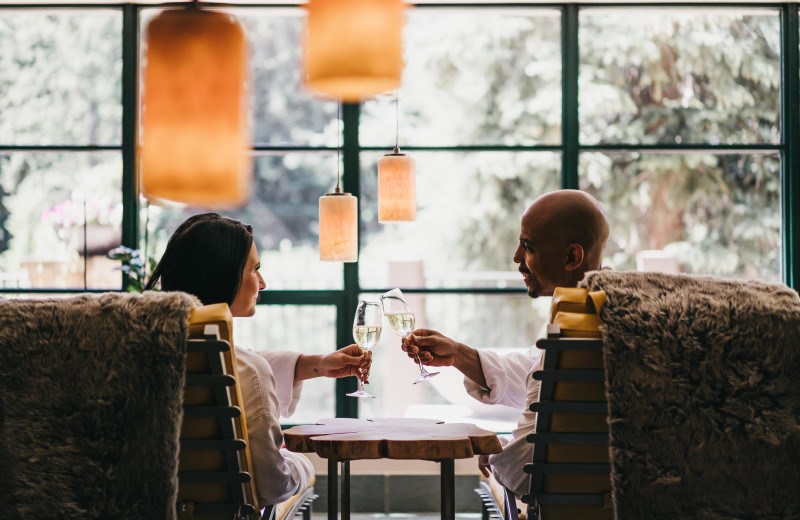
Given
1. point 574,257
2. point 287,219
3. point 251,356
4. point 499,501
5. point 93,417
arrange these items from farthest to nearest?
point 287,219
point 574,257
point 499,501
point 251,356
point 93,417

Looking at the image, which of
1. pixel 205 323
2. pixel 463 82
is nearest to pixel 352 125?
pixel 463 82

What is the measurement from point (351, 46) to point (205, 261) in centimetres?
111

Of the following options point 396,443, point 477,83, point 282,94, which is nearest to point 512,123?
point 477,83

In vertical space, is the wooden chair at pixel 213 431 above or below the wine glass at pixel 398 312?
below

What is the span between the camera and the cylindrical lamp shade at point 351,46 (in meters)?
1.27

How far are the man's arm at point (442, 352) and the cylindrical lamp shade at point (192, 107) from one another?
1432 millimetres

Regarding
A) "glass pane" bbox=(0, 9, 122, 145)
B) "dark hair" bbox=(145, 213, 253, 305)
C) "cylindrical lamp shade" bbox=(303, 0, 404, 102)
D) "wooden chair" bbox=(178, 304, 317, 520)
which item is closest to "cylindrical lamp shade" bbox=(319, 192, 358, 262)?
"dark hair" bbox=(145, 213, 253, 305)

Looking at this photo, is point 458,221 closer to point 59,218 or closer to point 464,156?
point 464,156

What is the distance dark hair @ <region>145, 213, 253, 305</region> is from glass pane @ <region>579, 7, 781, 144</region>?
296cm

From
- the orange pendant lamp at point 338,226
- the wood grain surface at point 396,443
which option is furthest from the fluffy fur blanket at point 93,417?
the orange pendant lamp at point 338,226

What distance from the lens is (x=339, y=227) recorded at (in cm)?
316

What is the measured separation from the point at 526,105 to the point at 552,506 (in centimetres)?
326

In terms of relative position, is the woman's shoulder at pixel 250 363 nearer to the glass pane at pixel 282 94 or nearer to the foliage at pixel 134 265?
the foliage at pixel 134 265

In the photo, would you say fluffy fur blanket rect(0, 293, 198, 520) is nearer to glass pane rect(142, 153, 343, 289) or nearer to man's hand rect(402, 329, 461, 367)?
man's hand rect(402, 329, 461, 367)
